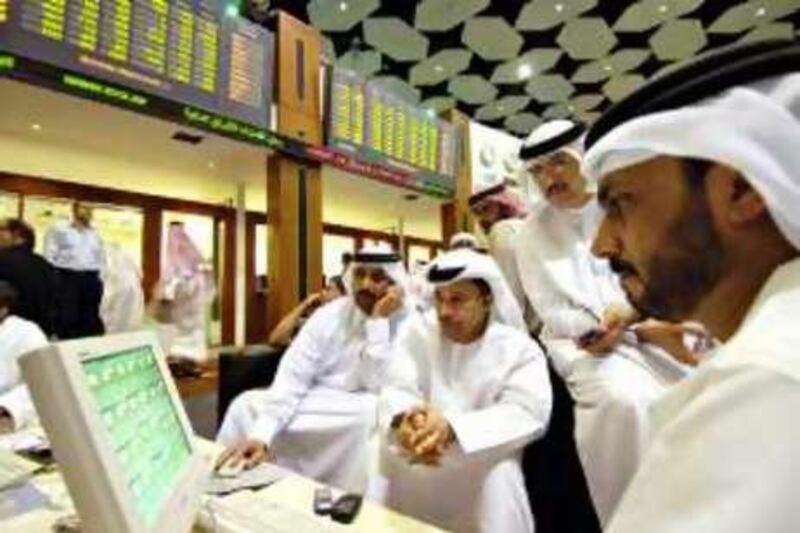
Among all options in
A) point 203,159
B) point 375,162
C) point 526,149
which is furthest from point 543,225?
point 203,159

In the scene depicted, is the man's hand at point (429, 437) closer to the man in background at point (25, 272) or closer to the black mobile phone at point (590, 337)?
the black mobile phone at point (590, 337)

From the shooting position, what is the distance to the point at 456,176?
20.1ft

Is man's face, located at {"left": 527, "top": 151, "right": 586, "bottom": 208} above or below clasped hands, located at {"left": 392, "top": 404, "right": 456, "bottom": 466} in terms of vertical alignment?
above

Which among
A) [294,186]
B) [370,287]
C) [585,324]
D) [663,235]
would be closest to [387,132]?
[294,186]

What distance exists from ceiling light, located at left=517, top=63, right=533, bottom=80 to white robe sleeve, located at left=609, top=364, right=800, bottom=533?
8.67 meters

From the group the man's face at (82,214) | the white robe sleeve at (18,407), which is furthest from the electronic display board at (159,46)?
the man's face at (82,214)

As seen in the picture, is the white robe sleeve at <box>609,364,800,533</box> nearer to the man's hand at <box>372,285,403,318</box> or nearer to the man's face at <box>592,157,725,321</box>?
the man's face at <box>592,157,725,321</box>

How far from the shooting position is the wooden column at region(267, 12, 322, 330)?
425 cm

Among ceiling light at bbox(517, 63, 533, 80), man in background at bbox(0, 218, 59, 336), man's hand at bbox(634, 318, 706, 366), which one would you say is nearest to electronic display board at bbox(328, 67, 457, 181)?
man in background at bbox(0, 218, 59, 336)

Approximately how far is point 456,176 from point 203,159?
2.27 metres

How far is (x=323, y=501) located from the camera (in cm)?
143

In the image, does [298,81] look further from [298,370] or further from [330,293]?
[298,370]

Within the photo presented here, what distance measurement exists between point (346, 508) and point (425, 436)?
2.45 feet

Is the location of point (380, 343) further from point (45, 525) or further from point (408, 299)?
point (45, 525)
